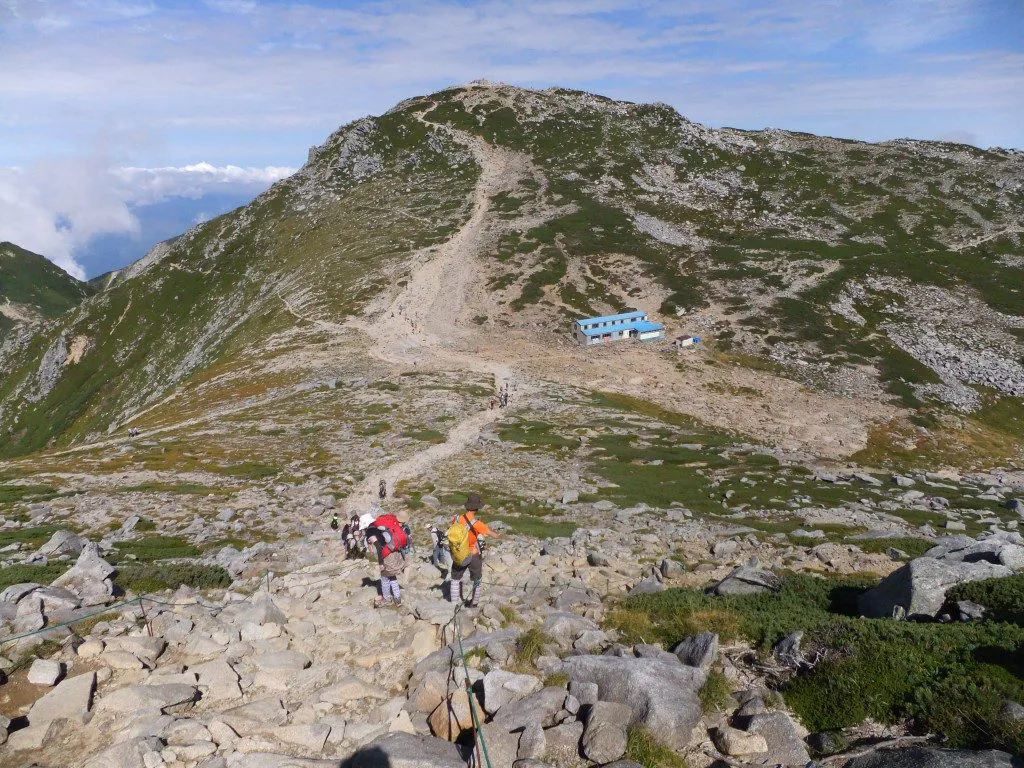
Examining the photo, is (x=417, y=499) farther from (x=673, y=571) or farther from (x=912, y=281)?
(x=912, y=281)

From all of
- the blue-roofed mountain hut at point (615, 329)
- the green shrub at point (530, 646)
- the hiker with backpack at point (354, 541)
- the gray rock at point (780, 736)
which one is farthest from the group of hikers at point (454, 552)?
the blue-roofed mountain hut at point (615, 329)

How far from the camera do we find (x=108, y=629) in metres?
14.2

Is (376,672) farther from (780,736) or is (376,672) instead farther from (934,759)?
(934,759)

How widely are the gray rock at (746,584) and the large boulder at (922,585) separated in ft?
9.01

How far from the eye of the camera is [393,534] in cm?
1738

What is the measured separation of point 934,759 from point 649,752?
426cm

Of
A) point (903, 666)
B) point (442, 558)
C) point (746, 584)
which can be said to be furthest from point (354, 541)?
point (903, 666)

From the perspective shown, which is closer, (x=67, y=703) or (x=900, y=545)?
(x=67, y=703)

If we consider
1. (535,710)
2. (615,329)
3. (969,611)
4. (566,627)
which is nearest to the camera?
(535,710)

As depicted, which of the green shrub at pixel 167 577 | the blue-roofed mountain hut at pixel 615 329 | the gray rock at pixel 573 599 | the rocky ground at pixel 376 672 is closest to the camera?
the rocky ground at pixel 376 672

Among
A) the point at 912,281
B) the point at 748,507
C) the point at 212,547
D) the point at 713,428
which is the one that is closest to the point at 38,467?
the point at 212,547

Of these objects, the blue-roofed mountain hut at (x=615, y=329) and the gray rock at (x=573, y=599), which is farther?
the blue-roofed mountain hut at (x=615, y=329)

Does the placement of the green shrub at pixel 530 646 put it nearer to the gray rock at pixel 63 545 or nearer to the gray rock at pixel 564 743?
the gray rock at pixel 564 743

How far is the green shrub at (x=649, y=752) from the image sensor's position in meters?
10.0
